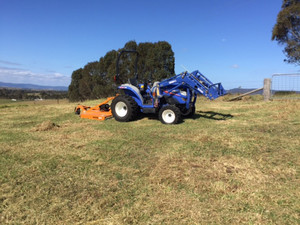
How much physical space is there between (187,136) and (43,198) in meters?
3.57

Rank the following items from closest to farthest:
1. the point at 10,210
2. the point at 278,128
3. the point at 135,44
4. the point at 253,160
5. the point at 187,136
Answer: the point at 10,210
the point at 253,160
the point at 187,136
the point at 278,128
the point at 135,44

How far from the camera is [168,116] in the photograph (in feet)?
23.2

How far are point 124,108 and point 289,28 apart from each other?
16.2 m

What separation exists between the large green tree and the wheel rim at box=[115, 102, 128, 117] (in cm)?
1574

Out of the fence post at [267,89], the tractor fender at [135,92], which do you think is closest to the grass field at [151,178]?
the tractor fender at [135,92]

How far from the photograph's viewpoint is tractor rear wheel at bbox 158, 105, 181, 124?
22.4 feet

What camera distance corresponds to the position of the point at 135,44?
23.5 meters

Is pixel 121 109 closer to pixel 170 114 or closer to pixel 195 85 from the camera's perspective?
pixel 170 114

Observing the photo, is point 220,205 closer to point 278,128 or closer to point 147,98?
point 278,128

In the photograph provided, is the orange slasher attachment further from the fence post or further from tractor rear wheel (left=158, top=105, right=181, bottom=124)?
the fence post

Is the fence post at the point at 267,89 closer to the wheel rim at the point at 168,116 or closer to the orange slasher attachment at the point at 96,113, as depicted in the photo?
the wheel rim at the point at 168,116

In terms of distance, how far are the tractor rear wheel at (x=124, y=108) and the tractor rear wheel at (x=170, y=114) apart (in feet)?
3.40

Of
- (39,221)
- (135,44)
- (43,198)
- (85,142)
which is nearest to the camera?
(39,221)

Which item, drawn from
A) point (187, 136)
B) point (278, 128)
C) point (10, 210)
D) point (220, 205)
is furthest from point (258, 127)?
point (10, 210)
